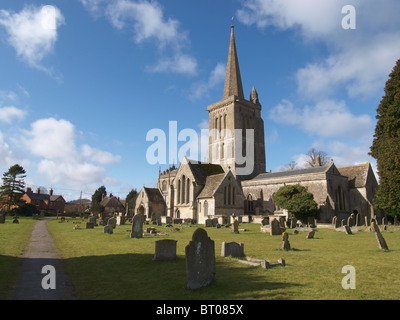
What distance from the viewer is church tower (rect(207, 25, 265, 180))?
56.1 metres

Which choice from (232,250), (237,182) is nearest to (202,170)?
(237,182)

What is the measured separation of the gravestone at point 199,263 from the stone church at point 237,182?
24.7m

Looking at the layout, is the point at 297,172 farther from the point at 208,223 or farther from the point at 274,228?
the point at 274,228

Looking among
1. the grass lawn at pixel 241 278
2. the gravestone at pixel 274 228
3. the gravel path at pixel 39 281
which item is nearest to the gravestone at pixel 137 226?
the grass lawn at pixel 241 278

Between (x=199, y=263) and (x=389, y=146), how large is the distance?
29.9 meters

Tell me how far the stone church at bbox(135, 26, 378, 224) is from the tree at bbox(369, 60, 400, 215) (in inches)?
329

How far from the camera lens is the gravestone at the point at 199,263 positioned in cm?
684

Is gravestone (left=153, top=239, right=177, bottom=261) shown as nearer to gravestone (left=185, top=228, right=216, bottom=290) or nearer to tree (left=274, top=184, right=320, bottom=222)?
gravestone (left=185, top=228, right=216, bottom=290)

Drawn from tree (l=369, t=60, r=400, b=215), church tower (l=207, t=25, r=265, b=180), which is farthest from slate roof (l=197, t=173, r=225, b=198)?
tree (l=369, t=60, r=400, b=215)

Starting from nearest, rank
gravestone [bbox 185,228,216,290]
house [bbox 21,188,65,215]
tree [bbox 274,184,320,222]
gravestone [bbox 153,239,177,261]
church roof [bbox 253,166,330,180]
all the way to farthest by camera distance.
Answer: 1. gravestone [bbox 185,228,216,290]
2. gravestone [bbox 153,239,177,261]
3. tree [bbox 274,184,320,222]
4. church roof [bbox 253,166,330,180]
5. house [bbox 21,188,65,215]

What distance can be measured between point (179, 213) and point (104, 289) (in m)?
35.1

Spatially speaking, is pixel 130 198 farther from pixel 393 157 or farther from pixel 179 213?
pixel 393 157

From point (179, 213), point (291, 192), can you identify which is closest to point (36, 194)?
point (179, 213)

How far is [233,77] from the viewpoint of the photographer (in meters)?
62.2
